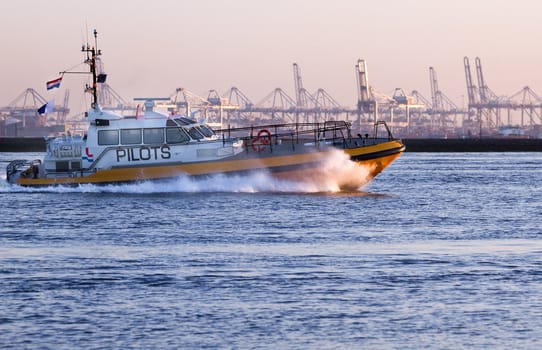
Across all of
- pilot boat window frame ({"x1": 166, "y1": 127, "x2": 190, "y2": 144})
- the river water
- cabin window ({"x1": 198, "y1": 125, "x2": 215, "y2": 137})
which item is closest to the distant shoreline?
cabin window ({"x1": 198, "y1": 125, "x2": 215, "y2": 137})

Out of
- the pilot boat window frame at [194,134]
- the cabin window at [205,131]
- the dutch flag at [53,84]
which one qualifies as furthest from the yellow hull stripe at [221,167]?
the dutch flag at [53,84]

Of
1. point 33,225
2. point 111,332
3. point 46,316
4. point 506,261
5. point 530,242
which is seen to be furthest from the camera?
point 33,225

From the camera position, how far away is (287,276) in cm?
2184

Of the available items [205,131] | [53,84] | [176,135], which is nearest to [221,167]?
[205,131]

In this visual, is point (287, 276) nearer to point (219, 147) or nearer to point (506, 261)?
point (506, 261)

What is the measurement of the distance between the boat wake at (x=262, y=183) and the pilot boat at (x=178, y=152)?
6.5 inches

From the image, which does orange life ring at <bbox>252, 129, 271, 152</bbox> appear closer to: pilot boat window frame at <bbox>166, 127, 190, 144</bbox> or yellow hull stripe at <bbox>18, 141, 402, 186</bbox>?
yellow hull stripe at <bbox>18, 141, 402, 186</bbox>

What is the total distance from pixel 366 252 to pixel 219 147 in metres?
17.1

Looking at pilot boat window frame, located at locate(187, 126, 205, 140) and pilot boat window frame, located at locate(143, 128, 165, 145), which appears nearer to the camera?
pilot boat window frame, located at locate(187, 126, 205, 140)

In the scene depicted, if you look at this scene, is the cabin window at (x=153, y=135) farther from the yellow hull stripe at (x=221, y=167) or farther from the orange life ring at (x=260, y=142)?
the orange life ring at (x=260, y=142)

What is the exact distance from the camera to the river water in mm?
16625

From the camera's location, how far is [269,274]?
72.5 feet

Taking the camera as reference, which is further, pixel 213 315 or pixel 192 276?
pixel 192 276

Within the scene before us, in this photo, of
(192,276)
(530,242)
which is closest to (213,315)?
(192,276)
